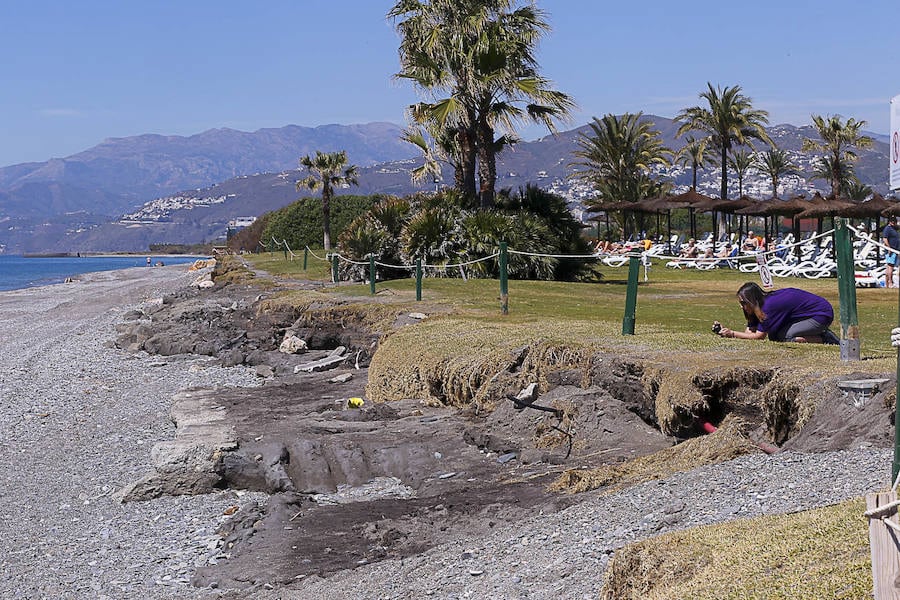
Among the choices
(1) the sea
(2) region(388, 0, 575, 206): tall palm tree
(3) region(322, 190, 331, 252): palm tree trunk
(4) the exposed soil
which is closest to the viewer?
(4) the exposed soil

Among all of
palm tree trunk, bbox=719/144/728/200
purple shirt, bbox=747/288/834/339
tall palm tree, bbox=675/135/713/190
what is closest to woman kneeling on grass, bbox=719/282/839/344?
purple shirt, bbox=747/288/834/339

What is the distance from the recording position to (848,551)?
4344 mm

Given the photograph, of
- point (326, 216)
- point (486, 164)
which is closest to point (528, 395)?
point (486, 164)

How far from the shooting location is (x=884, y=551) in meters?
3.43

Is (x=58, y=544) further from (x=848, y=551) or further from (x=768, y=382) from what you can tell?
(x=848, y=551)

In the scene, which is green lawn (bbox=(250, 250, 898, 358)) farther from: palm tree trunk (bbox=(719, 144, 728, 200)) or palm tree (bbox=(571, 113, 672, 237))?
palm tree (bbox=(571, 113, 672, 237))

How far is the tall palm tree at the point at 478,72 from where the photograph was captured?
25531 millimetres

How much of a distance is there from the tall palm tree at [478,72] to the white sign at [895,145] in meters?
21.8

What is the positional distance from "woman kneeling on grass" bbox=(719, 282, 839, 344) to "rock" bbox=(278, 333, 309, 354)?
8.57 metres

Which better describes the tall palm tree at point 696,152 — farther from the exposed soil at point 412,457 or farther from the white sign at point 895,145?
the white sign at point 895,145

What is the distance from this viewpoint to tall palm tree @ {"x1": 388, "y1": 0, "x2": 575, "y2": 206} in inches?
1005

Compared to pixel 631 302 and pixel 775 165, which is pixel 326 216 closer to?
pixel 775 165

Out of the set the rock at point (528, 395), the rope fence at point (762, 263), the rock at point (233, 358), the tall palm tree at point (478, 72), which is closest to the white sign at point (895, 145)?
the rope fence at point (762, 263)

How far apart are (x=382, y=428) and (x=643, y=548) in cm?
594
